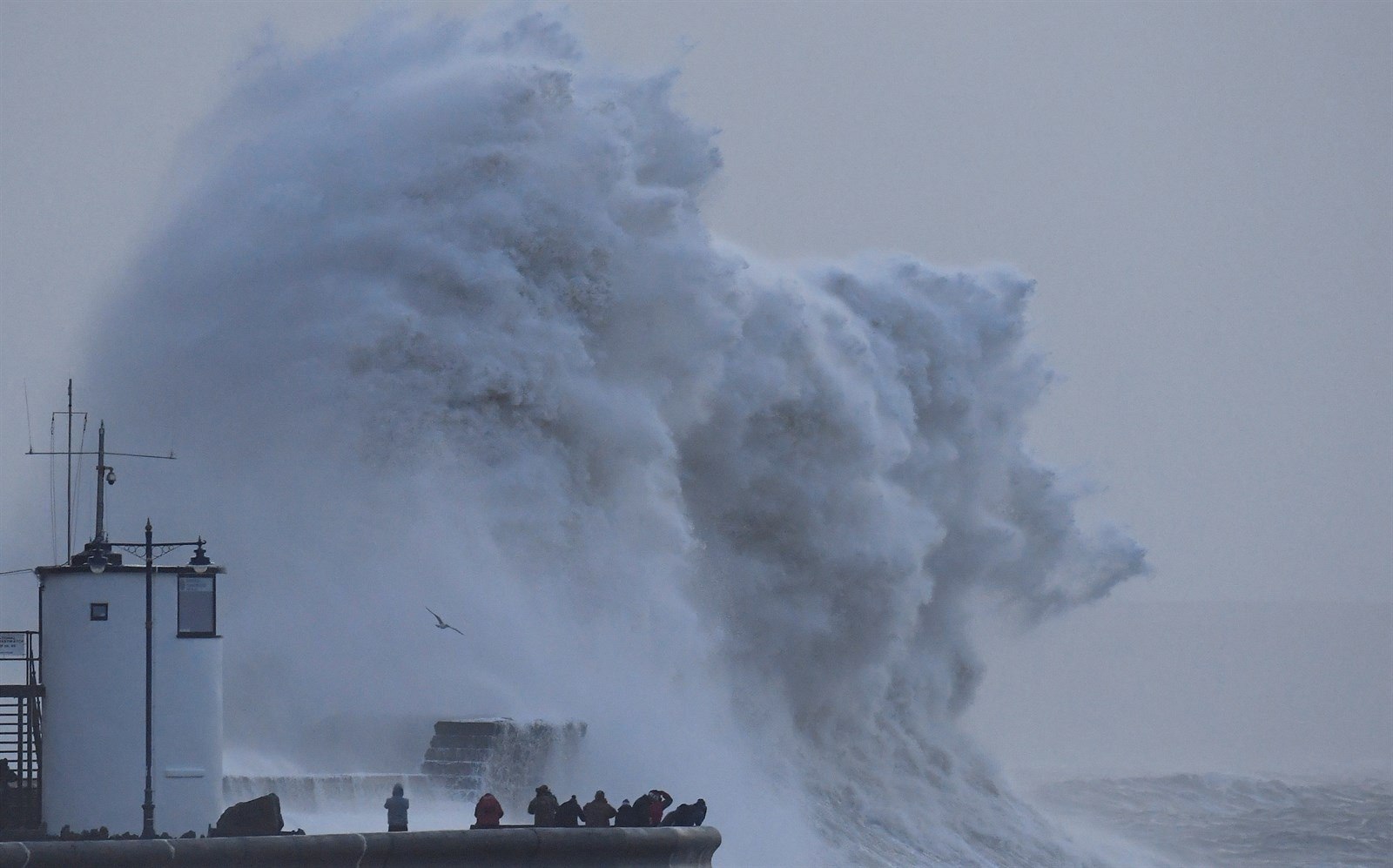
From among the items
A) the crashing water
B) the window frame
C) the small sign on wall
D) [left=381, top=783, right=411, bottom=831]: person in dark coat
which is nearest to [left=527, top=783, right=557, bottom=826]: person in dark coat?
[left=381, top=783, right=411, bottom=831]: person in dark coat

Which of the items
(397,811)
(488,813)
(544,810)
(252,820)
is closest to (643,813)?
(544,810)

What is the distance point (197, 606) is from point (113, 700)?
74 cm

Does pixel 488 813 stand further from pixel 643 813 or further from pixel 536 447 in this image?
pixel 536 447

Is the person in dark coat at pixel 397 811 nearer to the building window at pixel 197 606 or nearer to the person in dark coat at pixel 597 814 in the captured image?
the building window at pixel 197 606

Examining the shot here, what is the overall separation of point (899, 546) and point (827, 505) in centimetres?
177

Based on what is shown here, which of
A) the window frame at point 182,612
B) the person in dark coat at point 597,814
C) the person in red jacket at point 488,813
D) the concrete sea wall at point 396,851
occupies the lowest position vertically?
the concrete sea wall at point 396,851

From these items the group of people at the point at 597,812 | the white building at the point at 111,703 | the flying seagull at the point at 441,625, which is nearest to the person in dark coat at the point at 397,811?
the white building at the point at 111,703

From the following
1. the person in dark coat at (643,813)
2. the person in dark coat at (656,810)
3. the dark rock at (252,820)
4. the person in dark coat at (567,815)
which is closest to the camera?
the dark rock at (252,820)

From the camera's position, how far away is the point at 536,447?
2859cm

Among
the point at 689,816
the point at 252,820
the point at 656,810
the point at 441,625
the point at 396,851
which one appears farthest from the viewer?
the point at 441,625

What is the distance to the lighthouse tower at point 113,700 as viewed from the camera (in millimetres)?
14406

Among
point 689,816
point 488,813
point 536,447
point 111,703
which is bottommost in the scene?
point 488,813

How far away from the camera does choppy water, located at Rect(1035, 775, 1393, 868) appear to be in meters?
38.6

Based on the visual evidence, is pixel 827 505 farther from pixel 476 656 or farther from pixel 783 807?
pixel 476 656
